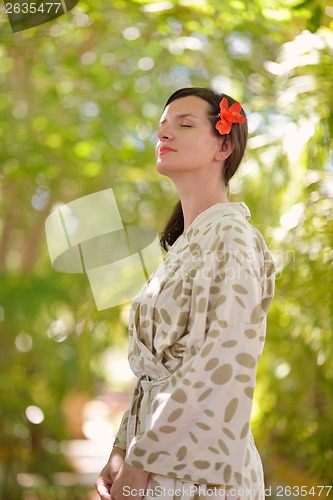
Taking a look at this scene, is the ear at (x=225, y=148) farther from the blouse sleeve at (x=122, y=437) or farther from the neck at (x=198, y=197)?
the blouse sleeve at (x=122, y=437)

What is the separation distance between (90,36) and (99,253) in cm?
134

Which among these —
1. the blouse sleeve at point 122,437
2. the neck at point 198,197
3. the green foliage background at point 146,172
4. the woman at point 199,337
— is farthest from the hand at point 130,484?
the green foliage background at point 146,172

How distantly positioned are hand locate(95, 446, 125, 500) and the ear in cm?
47

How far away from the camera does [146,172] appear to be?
3.96 meters

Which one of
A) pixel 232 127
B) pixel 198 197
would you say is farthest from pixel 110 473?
pixel 232 127

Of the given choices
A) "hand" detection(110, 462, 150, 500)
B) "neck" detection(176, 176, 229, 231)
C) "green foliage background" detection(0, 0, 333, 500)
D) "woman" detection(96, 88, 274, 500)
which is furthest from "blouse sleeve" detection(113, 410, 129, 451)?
"green foliage background" detection(0, 0, 333, 500)

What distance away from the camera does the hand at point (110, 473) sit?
1.06 meters

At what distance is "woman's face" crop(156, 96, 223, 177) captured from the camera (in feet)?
3.67

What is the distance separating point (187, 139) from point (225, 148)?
67 millimetres

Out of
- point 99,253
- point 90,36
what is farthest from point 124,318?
point 90,36

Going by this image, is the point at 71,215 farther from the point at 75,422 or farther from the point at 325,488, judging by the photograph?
the point at 75,422

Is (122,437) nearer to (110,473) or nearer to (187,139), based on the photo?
(110,473)

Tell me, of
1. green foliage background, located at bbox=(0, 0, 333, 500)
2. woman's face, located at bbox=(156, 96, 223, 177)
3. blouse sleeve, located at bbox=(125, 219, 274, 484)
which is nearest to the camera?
blouse sleeve, located at bbox=(125, 219, 274, 484)

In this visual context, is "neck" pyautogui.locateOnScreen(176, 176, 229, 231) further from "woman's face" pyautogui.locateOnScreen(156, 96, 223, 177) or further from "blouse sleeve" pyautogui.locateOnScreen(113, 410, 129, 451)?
"blouse sleeve" pyautogui.locateOnScreen(113, 410, 129, 451)
